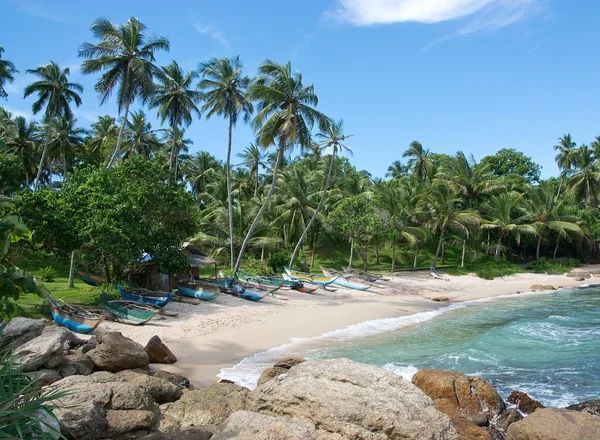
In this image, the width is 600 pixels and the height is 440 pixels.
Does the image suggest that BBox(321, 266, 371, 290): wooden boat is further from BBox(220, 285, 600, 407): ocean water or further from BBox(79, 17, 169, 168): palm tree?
BBox(79, 17, 169, 168): palm tree

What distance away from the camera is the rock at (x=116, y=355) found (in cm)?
1039

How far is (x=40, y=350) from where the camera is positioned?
891 centimetres

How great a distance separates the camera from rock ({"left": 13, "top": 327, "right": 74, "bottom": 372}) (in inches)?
334

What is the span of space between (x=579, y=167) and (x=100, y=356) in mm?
55726

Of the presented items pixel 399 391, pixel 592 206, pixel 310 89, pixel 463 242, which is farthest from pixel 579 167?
pixel 399 391

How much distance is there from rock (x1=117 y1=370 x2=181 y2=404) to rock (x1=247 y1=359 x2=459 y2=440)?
282 centimetres

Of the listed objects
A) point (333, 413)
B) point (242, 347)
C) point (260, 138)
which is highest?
point (260, 138)

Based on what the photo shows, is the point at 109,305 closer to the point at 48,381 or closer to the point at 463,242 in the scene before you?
the point at 48,381

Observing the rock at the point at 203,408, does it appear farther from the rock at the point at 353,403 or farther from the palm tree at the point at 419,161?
the palm tree at the point at 419,161

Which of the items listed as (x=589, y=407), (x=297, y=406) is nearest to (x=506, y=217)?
(x=589, y=407)

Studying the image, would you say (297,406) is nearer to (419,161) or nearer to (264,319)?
(264,319)

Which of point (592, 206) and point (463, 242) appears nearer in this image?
point (463, 242)

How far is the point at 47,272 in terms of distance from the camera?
2491 centimetres

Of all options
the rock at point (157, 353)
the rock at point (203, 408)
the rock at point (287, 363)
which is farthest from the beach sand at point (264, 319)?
the rock at point (203, 408)
